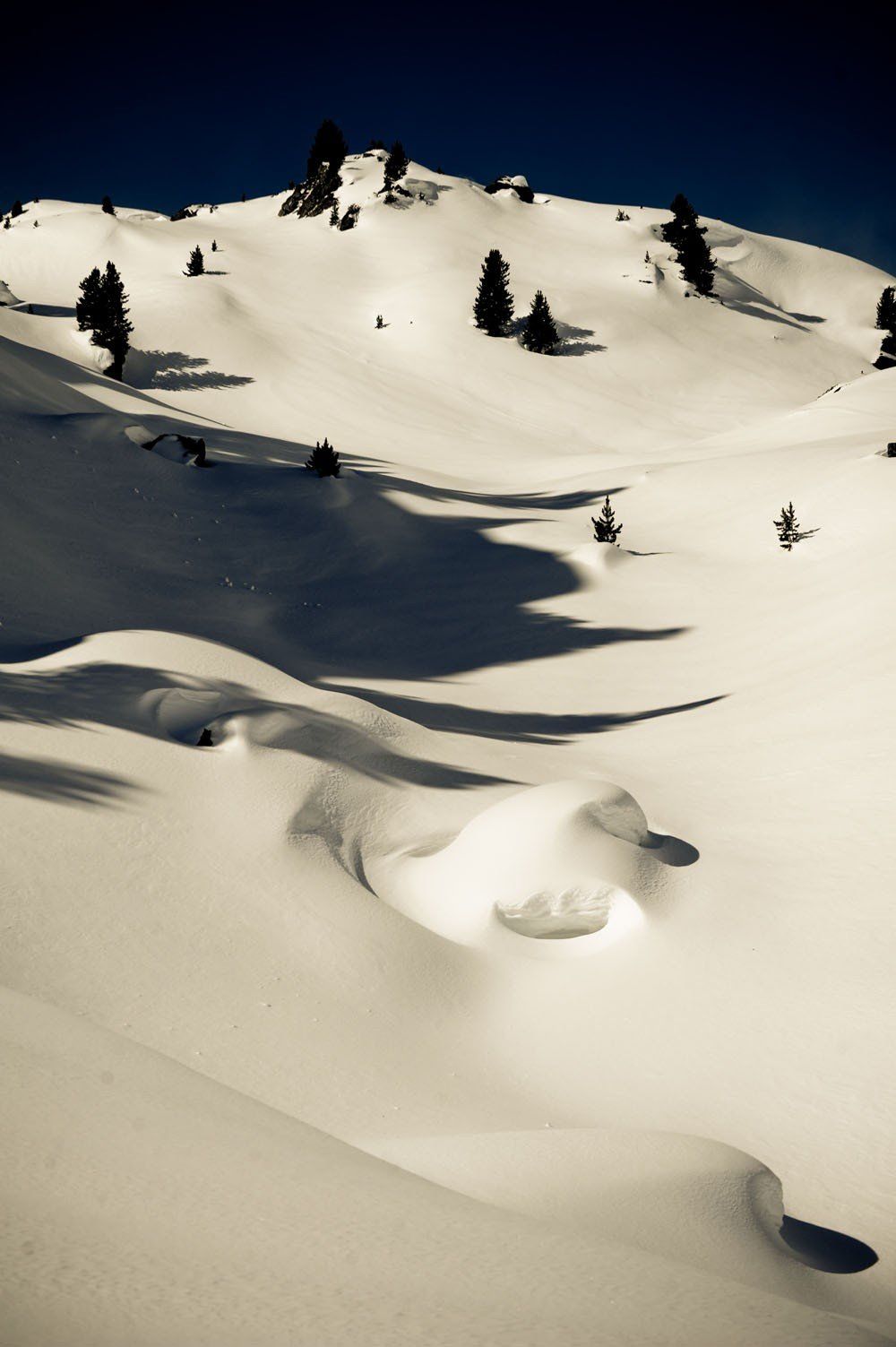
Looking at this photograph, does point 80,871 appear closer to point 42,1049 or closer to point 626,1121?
point 42,1049

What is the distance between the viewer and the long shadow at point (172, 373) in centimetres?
2758

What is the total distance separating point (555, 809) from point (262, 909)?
1.68 m

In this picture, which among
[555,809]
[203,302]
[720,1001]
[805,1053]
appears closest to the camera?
[805,1053]

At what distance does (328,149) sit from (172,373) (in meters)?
30.4

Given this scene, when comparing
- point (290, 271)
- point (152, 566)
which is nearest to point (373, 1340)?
point (152, 566)

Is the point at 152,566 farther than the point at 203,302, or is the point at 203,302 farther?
the point at 203,302

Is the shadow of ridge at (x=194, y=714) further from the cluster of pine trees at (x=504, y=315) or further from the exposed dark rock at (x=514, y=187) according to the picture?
the exposed dark rock at (x=514, y=187)

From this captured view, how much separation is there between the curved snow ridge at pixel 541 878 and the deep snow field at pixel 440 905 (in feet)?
0.08

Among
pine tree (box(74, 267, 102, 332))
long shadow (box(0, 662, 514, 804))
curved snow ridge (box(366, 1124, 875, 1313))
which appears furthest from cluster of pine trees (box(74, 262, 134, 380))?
curved snow ridge (box(366, 1124, 875, 1313))

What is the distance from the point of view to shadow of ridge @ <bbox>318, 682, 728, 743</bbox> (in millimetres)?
8758

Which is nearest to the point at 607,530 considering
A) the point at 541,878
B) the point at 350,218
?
the point at 541,878

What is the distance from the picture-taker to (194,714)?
6.51 meters

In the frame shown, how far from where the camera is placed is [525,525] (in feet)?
51.7

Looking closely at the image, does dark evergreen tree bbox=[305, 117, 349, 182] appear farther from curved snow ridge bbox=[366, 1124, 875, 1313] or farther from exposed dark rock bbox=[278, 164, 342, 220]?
curved snow ridge bbox=[366, 1124, 875, 1313]
